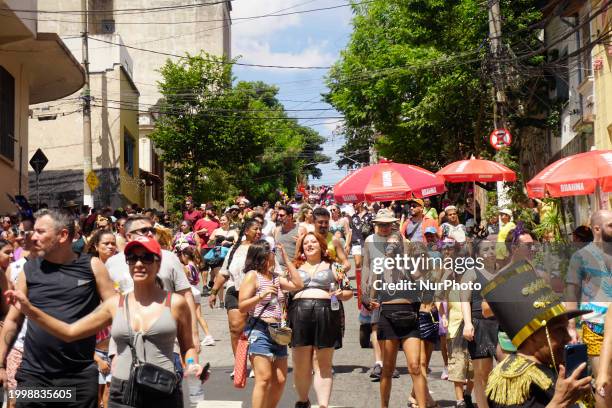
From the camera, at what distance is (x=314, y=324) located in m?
8.58

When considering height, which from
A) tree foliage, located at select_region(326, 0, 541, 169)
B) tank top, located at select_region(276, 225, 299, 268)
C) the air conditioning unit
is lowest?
tank top, located at select_region(276, 225, 299, 268)

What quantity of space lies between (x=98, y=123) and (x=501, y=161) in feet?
69.8

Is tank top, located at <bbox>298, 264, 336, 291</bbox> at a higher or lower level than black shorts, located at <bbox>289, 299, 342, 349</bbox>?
higher

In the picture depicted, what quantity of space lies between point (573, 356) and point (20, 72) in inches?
954

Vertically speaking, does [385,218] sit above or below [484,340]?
above

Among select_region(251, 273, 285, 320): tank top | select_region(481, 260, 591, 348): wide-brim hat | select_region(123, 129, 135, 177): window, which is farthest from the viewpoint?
select_region(123, 129, 135, 177): window

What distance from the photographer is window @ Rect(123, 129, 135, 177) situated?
3869 cm

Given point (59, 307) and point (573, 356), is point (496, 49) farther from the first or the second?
point (573, 356)

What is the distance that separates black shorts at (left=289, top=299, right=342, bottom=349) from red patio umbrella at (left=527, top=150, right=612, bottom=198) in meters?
4.35

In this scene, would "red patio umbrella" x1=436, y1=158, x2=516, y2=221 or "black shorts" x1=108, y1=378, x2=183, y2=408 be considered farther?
"red patio umbrella" x1=436, y1=158, x2=516, y2=221

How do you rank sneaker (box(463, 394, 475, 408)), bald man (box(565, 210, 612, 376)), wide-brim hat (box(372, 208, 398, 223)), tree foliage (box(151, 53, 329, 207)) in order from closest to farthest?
bald man (box(565, 210, 612, 376)) < sneaker (box(463, 394, 475, 408)) < wide-brim hat (box(372, 208, 398, 223)) < tree foliage (box(151, 53, 329, 207))

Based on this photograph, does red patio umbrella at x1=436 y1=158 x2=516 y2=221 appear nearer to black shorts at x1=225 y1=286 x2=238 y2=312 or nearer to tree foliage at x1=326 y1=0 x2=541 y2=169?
black shorts at x1=225 y1=286 x2=238 y2=312

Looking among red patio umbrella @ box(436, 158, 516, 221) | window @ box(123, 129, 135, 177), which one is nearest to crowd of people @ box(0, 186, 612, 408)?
red patio umbrella @ box(436, 158, 516, 221)

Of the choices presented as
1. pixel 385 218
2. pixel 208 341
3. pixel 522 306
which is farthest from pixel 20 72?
pixel 522 306
